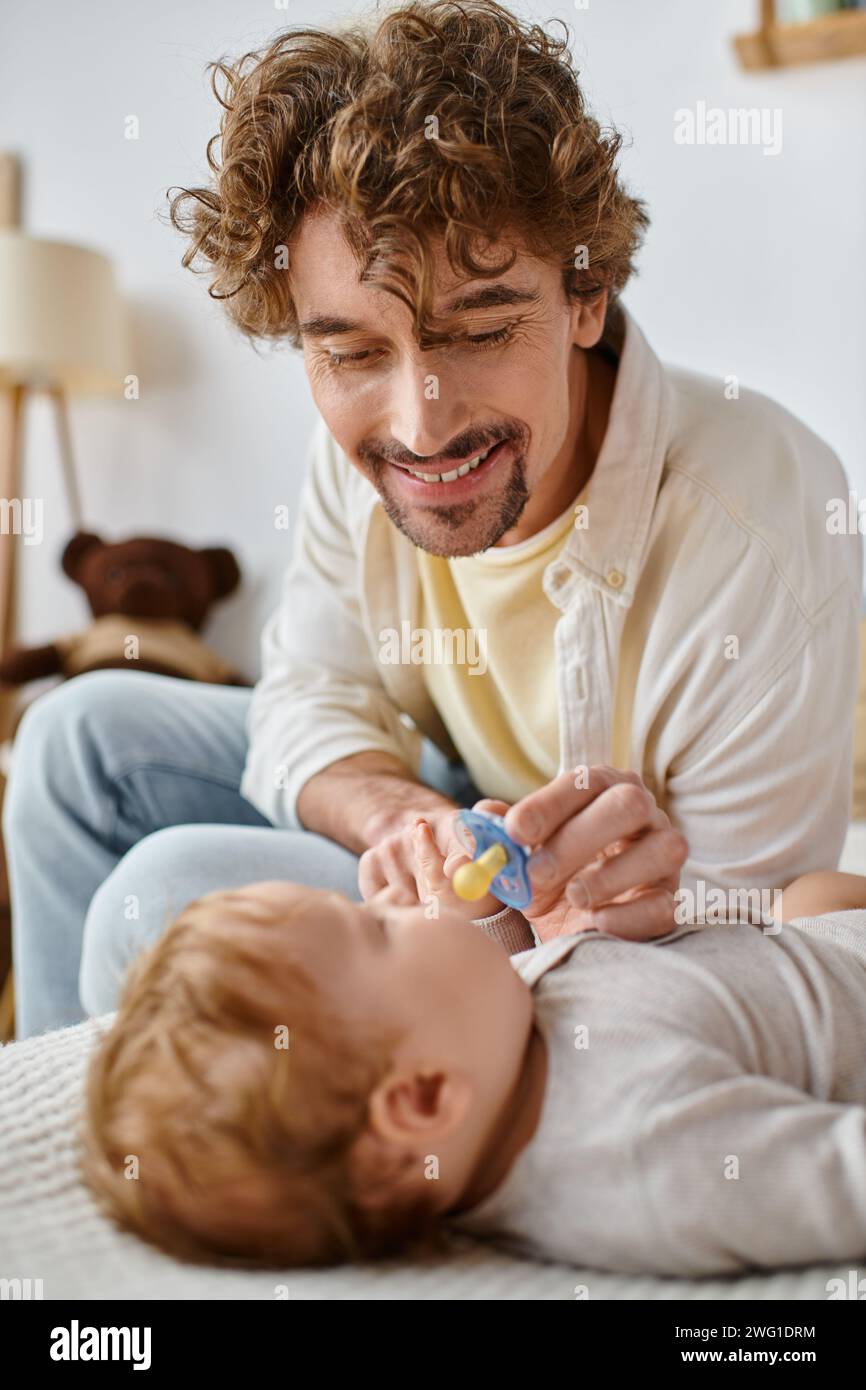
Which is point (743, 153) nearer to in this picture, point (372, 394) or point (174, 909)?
point (372, 394)

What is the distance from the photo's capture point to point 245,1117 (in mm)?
737

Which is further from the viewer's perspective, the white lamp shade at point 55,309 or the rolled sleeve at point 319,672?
the white lamp shade at point 55,309

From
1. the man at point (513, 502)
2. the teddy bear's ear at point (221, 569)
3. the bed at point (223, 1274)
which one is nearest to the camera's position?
the bed at point (223, 1274)

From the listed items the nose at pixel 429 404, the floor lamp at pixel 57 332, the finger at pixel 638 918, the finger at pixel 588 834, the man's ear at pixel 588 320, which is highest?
the floor lamp at pixel 57 332

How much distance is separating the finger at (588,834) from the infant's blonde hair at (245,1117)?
0.59 feet

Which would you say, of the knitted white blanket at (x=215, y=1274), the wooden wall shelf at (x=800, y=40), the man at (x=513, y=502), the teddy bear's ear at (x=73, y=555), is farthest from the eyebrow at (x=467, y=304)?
the teddy bear's ear at (x=73, y=555)

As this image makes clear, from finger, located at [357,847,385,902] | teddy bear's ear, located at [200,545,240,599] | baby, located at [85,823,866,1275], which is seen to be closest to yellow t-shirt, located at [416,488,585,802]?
finger, located at [357,847,385,902]

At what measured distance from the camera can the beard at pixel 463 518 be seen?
1251mm

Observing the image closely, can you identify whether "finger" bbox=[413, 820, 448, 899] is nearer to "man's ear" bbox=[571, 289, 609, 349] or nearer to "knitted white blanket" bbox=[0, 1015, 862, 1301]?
"knitted white blanket" bbox=[0, 1015, 862, 1301]

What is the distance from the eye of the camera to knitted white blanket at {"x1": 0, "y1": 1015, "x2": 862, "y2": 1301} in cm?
73

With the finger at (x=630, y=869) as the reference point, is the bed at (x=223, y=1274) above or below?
below

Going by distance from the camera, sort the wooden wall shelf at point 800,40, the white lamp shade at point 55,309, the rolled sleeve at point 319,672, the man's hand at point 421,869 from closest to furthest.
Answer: the man's hand at point 421,869, the rolled sleeve at point 319,672, the wooden wall shelf at point 800,40, the white lamp shade at point 55,309

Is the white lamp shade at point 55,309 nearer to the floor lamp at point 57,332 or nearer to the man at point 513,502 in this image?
the floor lamp at point 57,332

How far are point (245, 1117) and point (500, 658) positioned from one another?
76 cm
